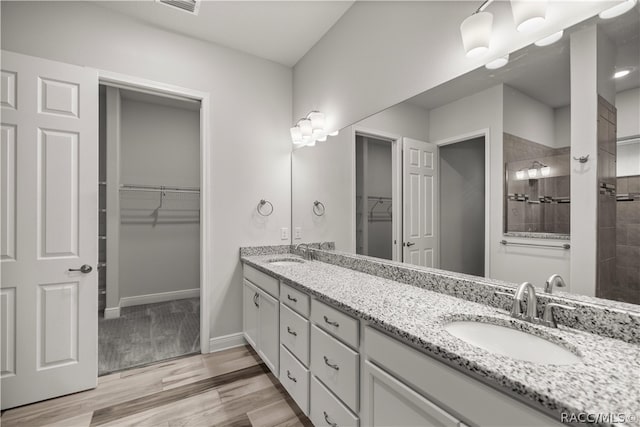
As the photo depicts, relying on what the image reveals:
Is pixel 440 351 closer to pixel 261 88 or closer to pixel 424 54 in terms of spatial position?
pixel 424 54

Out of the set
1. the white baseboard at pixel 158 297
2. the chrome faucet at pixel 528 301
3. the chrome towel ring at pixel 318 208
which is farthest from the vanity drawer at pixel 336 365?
the white baseboard at pixel 158 297

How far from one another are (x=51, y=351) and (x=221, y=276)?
3.94ft

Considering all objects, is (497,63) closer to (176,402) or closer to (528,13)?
(528,13)

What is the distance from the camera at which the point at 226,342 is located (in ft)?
8.78

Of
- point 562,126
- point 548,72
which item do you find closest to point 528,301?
point 562,126

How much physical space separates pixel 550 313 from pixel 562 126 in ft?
2.34

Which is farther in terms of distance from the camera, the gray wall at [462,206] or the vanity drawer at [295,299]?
the vanity drawer at [295,299]

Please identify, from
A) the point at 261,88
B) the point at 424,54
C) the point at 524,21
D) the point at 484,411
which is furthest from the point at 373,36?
the point at 484,411

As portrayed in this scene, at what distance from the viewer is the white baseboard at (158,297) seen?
3.84 meters

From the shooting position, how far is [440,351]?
0.86 meters

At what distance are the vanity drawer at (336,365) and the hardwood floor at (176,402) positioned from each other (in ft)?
1.73

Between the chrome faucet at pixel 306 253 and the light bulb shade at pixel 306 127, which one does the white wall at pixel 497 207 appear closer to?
the light bulb shade at pixel 306 127

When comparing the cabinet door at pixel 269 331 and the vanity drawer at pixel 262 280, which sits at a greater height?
the vanity drawer at pixel 262 280

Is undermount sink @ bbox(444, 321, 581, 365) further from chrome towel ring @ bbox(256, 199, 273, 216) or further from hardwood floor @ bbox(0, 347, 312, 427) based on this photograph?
chrome towel ring @ bbox(256, 199, 273, 216)
